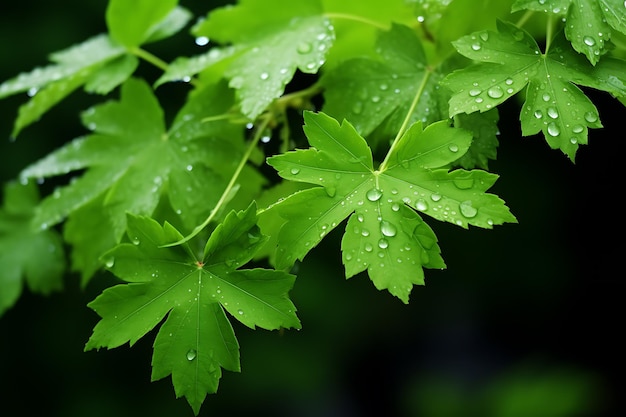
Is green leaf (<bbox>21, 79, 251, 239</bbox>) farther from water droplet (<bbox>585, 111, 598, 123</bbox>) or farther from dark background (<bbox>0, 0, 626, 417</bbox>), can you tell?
dark background (<bbox>0, 0, 626, 417</bbox>)

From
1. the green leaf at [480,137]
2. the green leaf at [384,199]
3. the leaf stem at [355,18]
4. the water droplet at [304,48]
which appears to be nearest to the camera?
the green leaf at [384,199]

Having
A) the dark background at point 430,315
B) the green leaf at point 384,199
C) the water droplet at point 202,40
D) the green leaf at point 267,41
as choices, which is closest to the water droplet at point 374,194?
the green leaf at point 384,199

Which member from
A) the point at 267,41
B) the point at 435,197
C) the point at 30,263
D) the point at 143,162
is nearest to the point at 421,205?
the point at 435,197

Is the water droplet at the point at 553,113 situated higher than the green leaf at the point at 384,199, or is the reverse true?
the water droplet at the point at 553,113

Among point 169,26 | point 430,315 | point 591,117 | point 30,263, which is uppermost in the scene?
point 591,117

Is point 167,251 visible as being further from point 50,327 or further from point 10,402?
point 10,402

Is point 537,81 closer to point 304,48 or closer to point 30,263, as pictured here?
point 304,48

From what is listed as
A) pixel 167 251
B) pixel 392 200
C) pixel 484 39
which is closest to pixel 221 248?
pixel 167 251

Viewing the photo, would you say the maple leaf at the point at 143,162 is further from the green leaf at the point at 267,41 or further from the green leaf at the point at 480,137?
the green leaf at the point at 480,137
